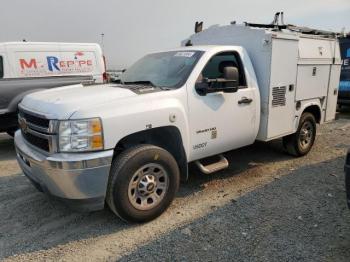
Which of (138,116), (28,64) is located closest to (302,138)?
(138,116)

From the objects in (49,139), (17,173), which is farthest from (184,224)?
(17,173)

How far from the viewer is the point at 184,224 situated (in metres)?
3.85

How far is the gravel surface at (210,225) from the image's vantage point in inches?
131

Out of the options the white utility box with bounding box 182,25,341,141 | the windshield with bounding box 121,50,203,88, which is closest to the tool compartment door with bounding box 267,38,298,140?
the white utility box with bounding box 182,25,341,141

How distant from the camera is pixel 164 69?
15.3 ft

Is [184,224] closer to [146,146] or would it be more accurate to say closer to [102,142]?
[146,146]

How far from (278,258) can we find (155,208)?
1390 millimetres

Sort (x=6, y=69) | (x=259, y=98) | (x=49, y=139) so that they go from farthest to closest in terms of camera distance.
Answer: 1. (x=6, y=69)
2. (x=259, y=98)
3. (x=49, y=139)

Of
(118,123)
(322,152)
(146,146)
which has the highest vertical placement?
(118,123)

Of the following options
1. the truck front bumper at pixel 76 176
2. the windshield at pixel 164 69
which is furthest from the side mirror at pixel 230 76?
the truck front bumper at pixel 76 176

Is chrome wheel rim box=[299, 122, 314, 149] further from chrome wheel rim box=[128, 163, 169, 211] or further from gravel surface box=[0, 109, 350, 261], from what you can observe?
chrome wheel rim box=[128, 163, 169, 211]

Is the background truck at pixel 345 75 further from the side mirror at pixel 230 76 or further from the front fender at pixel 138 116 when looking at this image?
the front fender at pixel 138 116

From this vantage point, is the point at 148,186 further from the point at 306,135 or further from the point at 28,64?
the point at 28,64

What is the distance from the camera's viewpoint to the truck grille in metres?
3.45
